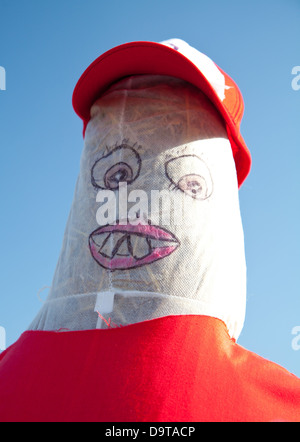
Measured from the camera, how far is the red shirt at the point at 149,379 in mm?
963

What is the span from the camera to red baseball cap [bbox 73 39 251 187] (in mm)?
1446

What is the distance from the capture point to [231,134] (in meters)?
1.55

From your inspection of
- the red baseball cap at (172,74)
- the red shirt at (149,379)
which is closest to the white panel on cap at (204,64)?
the red baseball cap at (172,74)

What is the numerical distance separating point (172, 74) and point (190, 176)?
0.38 metres

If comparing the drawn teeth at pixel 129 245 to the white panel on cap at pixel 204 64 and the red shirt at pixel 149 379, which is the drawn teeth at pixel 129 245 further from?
the white panel on cap at pixel 204 64

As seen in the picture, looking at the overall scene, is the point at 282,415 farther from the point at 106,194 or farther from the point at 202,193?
the point at 106,194

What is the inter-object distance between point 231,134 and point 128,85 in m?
0.40

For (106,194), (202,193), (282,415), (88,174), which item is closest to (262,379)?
(282,415)

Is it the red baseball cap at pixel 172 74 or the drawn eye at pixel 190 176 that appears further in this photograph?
the red baseball cap at pixel 172 74

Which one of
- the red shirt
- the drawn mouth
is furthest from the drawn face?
the red shirt

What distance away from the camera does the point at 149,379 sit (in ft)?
3.29

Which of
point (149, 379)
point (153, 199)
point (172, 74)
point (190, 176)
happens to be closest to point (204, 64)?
point (172, 74)

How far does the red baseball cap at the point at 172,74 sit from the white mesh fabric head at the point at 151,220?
0.04 metres

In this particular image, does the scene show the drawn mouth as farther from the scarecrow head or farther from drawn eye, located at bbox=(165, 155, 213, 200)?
drawn eye, located at bbox=(165, 155, 213, 200)
